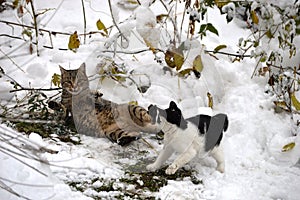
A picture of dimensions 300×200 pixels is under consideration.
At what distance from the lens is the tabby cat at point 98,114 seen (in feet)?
8.34

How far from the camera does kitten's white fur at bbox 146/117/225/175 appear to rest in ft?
7.31

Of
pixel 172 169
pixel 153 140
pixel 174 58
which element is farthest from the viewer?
pixel 174 58

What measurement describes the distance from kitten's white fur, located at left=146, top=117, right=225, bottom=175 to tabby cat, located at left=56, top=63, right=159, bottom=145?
0.86ft

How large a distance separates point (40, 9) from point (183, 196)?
2.09 metres

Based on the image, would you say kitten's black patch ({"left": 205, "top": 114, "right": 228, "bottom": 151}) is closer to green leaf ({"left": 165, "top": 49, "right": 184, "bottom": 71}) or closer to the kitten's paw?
the kitten's paw

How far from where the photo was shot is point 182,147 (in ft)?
7.45

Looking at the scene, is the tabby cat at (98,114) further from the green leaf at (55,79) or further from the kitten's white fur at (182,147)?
the kitten's white fur at (182,147)

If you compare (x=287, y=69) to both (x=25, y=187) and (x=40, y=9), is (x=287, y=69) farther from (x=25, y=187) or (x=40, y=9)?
(x=40, y=9)

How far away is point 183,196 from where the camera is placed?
6.85 feet

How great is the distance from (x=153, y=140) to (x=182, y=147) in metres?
0.33

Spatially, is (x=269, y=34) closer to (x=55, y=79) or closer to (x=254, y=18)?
(x=254, y=18)

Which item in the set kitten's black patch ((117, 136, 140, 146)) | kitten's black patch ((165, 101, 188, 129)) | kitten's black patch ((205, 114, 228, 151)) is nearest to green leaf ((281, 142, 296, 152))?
kitten's black patch ((205, 114, 228, 151))

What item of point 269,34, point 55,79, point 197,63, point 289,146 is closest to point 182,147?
point 289,146

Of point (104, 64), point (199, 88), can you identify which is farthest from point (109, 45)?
point (199, 88)
